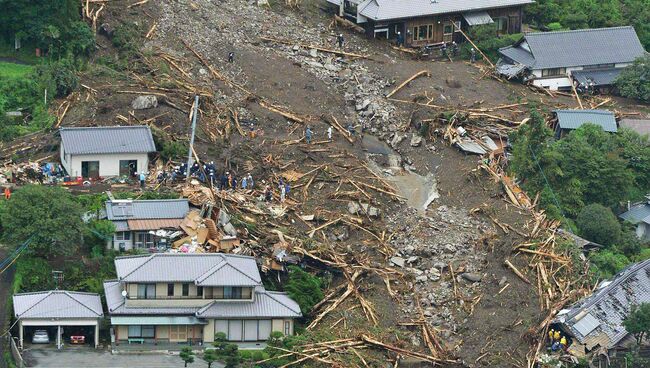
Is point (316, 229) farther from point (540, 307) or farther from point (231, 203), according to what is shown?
point (540, 307)

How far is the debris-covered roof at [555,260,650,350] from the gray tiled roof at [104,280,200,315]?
12.6 meters

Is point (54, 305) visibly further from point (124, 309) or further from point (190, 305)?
point (190, 305)

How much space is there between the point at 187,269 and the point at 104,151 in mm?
8631

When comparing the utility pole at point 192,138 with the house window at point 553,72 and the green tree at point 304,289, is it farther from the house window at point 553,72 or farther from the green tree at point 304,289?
the house window at point 553,72

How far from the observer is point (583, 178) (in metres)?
80.3

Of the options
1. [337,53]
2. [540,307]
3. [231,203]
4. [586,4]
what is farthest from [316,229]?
[586,4]

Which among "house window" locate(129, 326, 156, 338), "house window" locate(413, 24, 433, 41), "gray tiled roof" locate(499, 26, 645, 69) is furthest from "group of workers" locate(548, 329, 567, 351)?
"house window" locate(413, 24, 433, 41)

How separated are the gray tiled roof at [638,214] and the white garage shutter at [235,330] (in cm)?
1846

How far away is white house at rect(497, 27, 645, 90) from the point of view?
89688mm

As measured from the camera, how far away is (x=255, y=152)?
79.3 m

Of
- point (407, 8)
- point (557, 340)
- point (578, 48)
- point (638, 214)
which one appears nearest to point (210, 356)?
point (557, 340)

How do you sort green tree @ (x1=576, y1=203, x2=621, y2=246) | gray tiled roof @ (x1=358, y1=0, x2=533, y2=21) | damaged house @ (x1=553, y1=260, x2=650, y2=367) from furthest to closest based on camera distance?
gray tiled roof @ (x1=358, y1=0, x2=533, y2=21), green tree @ (x1=576, y1=203, x2=621, y2=246), damaged house @ (x1=553, y1=260, x2=650, y2=367)

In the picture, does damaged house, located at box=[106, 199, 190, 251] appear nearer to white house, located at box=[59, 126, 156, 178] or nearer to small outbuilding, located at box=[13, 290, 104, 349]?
white house, located at box=[59, 126, 156, 178]

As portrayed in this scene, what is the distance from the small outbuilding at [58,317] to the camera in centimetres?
6869
